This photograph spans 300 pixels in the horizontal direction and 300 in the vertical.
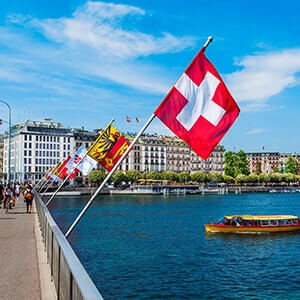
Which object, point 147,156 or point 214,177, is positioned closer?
point 147,156

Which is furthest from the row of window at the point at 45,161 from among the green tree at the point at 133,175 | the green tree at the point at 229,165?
the green tree at the point at 229,165

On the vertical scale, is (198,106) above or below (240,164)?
below

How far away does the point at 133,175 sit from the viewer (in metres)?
156

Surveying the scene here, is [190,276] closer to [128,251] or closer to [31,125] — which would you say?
[128,251]

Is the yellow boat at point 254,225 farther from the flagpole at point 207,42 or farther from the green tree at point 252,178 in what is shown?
the green tree at point 252,178

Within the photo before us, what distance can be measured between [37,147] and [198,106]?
140m

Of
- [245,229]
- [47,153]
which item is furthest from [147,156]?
[245,229]

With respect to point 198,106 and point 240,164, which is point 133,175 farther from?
point 198,106

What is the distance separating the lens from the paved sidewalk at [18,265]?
30.6 ft

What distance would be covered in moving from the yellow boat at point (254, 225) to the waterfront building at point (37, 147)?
99.2m

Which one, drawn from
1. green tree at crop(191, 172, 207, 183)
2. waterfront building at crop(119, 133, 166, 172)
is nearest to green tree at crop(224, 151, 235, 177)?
green tree at crop(191, 172, 207, 183)

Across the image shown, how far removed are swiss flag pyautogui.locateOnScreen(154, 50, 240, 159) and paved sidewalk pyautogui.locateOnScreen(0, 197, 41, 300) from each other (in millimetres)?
4589

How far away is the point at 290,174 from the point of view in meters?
192

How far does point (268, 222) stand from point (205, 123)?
44.4 m
